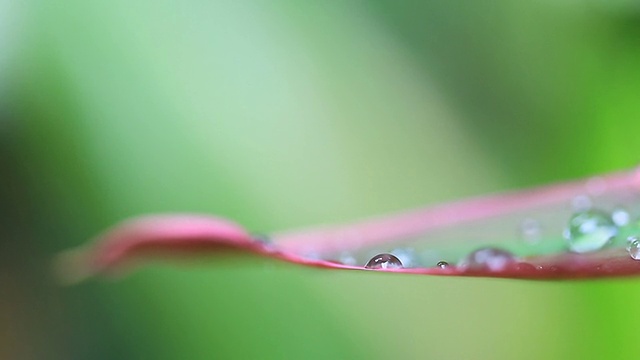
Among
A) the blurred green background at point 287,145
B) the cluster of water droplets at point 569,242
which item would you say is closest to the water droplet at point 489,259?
the cluster of water droplets at point 569,242

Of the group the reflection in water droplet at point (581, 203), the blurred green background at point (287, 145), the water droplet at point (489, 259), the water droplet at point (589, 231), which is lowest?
the water droplet at point (489, 259)

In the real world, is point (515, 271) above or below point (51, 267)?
below

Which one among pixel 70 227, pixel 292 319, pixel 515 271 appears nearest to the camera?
pixel 515 271

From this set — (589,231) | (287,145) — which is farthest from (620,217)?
(287,145)

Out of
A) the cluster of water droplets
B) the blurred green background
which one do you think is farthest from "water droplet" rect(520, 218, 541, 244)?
the blurred green background

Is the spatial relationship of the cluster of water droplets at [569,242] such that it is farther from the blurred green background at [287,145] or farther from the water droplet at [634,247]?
the blurred green background at [287,145]

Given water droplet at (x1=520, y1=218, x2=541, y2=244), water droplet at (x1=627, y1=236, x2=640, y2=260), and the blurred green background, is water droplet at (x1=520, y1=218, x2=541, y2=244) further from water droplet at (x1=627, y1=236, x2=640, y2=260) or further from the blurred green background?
the blurred green background

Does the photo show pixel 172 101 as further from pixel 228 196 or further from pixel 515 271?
pixel 515 271

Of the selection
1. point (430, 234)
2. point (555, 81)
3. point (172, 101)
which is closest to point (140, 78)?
point (172, 101)
